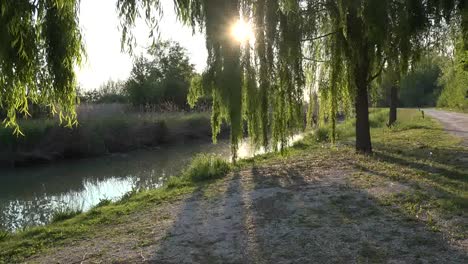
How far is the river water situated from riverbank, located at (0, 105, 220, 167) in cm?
107

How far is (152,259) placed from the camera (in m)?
5.22

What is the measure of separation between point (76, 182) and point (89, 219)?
8890 mm

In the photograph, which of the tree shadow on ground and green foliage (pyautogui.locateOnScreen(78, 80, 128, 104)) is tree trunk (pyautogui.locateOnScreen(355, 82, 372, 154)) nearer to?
the tree shadow on ground

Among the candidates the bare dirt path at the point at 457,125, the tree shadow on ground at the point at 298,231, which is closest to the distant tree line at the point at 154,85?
the bare dirt path at the point at 457,125

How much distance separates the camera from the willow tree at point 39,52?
15.1 ft

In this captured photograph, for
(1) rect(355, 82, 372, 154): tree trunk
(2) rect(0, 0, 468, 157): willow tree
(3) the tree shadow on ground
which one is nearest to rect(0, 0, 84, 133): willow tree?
(2) rect(0, 0, 468, 157): willow tree

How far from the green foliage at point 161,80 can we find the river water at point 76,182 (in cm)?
1762

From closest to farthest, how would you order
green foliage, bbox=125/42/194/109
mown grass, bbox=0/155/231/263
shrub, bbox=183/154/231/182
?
mown grass, bbox=0/155/231/263 < shrub, bbox=183/154/231/182 < green foliage, bbox=125/42/194/109

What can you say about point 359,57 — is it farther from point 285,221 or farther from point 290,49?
point 285,221

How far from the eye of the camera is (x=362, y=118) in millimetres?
12398

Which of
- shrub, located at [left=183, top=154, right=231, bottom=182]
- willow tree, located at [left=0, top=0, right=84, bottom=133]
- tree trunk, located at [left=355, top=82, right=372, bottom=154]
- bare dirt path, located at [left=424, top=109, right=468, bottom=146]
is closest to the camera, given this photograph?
willow tree, located at [left=0, top=0, right=84, bottom=133]

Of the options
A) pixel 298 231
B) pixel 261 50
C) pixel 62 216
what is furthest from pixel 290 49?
pixel 62 216

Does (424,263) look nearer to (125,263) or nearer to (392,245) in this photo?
(392,245)

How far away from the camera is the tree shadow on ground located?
495 centimetres
